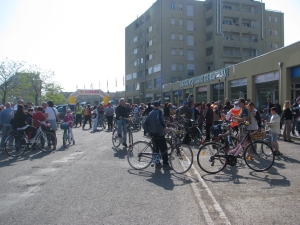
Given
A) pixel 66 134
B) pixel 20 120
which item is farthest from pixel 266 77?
pixel 20 120

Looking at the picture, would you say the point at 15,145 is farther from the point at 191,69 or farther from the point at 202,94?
the point at 191,69

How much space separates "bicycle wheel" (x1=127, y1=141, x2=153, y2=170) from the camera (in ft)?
25.7

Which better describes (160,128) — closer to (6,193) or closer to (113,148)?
(6,193)

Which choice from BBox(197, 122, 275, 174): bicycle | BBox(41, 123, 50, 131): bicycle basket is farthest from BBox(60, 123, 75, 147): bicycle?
BBox(197, 122, 275, 174): bicycle

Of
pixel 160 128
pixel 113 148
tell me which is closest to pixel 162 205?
pixel 160 128

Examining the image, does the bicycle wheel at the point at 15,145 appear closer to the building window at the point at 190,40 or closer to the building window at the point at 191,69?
the building window at the point at 191,69

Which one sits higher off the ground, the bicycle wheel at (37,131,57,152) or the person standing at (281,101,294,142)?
the person standing at (281,101,294,142)

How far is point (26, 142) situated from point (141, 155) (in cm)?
486

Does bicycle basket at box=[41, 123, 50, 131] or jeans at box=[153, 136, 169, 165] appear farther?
bicycle basket at box=[41, 123, 50, 131]

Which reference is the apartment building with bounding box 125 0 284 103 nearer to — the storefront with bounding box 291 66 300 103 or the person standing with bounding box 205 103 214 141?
the storefront with bounding box 291 66 300 103

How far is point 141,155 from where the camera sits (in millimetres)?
7855

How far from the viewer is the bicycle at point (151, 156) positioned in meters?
7.72

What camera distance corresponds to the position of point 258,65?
924 inches

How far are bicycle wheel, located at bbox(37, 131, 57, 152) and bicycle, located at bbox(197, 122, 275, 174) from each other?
6136 mm
